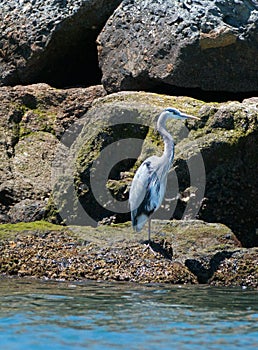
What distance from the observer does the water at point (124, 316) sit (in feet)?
20.2

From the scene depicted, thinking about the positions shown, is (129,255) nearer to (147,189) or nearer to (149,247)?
(149,247)

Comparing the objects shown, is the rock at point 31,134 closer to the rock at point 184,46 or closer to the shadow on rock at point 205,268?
the rock at point 184,46

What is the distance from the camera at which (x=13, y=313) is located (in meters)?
7.04

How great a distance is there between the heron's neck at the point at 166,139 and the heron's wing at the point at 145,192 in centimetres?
26

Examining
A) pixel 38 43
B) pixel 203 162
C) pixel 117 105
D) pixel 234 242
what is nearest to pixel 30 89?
pixel 38 43

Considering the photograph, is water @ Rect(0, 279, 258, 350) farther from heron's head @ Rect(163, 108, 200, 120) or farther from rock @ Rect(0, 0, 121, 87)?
rock @ Rect(0, 0, 121, 87)

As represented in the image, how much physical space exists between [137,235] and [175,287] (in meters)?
1.07

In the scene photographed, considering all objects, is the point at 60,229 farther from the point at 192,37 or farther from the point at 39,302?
the point at 192,37

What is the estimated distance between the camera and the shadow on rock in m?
8.48

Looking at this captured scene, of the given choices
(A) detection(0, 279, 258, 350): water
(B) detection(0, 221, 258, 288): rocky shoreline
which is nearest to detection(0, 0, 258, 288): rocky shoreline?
(B) detection(0, 221, 258, 288): rocky shoreline

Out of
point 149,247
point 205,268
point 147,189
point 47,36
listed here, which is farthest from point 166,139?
point 47,36

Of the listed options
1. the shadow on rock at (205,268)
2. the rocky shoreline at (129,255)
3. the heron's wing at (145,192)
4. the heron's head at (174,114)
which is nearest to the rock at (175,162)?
the heron's head at (174,114)

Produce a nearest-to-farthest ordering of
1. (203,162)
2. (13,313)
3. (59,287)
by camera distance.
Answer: (13,313) → (59,287) → (203,162)

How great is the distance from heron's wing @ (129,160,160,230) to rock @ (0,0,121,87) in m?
3.30
